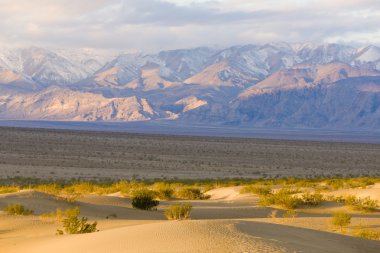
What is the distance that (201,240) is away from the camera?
13.8 m

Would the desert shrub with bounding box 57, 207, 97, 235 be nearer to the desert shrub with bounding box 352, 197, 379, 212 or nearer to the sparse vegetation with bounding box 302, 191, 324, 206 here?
the desert shrub with bounding box 352, 197, 379, 212

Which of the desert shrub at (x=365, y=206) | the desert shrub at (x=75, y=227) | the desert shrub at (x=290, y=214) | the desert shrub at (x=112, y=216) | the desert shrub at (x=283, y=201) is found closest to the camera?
the desert shrub at (x=75, y=227)

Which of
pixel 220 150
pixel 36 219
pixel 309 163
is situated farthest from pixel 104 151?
pixel 36 219

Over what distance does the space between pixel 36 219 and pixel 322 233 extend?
853 cm

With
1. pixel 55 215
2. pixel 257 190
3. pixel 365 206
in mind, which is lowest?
pixel 257 190

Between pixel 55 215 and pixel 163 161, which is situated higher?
pixel 55 215

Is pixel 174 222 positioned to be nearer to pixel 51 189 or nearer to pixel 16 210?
pixel 16 210

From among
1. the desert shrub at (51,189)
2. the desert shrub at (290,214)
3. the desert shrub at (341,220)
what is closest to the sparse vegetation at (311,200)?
the desert shrub at (290,214)

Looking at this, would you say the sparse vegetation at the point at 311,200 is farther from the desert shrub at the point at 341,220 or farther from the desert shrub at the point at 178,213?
the desert shrub at the point at 178,213

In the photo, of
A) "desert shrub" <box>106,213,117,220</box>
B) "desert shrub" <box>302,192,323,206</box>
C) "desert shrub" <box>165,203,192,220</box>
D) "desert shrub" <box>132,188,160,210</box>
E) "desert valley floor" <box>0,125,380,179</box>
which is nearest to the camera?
"desert shrub" <box>165,203,192,220</box>

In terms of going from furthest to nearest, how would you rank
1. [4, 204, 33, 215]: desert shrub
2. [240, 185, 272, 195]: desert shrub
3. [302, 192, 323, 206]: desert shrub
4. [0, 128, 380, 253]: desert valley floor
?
1. [240, 185, 272, 195]: desert shrub
2. [302, 192, 323, 206]: desert shrub
3. [4, 204, 33, 215]: desert shrub
4. [0, 128, 380, 253]: desert valley floor

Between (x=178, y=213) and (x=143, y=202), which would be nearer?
(x=178, y=213)

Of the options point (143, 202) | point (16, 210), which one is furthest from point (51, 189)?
point (16, 210)

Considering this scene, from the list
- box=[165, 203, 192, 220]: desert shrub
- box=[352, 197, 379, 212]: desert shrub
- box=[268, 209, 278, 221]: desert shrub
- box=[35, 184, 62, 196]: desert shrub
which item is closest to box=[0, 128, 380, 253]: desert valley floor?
box=[268, 209, 278, 221]: desert shrub
